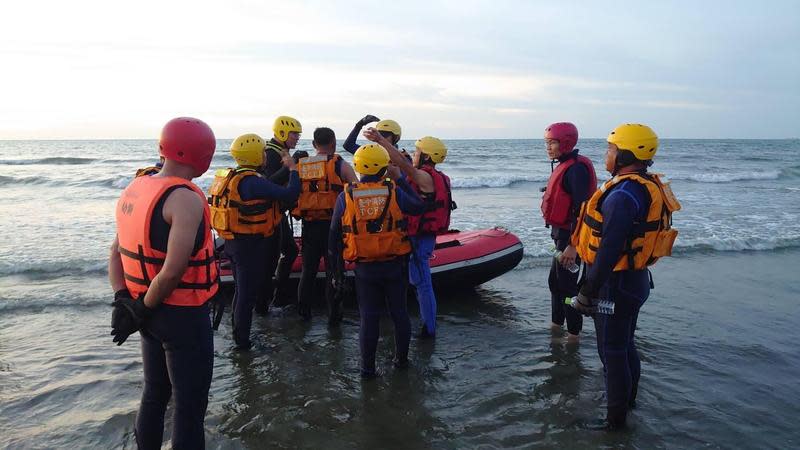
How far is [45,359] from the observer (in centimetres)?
466

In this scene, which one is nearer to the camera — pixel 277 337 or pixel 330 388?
pixel 330 388

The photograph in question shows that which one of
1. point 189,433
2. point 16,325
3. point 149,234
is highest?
point 149,234

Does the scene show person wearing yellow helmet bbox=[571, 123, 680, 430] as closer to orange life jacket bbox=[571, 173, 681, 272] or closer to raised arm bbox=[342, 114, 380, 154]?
orange life jacket bbox=[571, 173, 681, 272]

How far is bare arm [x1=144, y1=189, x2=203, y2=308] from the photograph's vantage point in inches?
85.6

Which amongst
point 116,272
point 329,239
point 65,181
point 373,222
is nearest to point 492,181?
point 65,181

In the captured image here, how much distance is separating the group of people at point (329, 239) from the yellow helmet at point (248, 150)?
0.01m

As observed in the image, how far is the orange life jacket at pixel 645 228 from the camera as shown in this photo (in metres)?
3.11

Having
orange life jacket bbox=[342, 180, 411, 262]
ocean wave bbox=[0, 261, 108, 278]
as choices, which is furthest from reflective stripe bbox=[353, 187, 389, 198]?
ocean wave bbox=[0, 261, 108, 278]

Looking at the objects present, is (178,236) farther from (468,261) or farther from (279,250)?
(468,261)

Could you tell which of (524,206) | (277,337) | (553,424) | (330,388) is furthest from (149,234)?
(524,206)

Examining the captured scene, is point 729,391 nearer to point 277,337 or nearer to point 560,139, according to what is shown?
point 560,139

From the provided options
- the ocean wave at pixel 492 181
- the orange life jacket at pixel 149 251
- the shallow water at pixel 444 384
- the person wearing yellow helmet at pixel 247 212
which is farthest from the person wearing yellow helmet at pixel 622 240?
the ocean wave at pixel 492 181

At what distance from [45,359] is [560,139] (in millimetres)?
4744

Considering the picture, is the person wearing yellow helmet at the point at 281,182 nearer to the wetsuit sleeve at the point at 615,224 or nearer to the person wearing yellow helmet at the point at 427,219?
the person wearing yellow helmet at the point at 427,219
